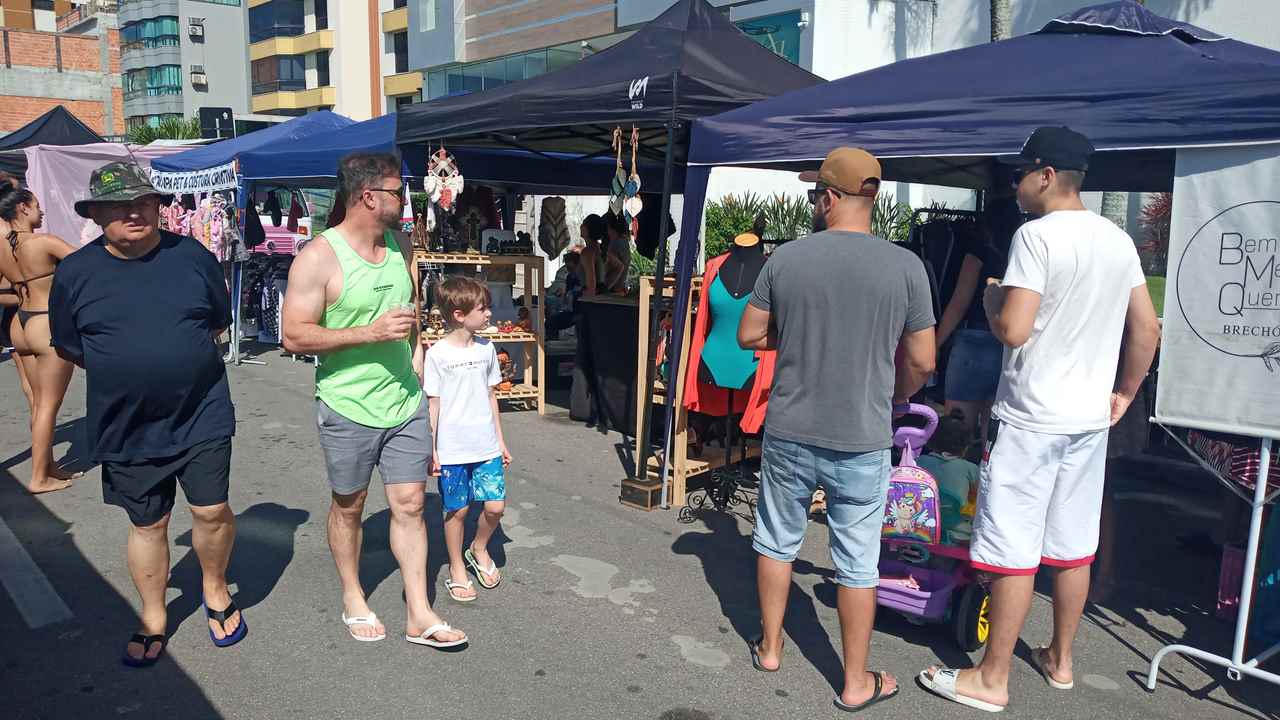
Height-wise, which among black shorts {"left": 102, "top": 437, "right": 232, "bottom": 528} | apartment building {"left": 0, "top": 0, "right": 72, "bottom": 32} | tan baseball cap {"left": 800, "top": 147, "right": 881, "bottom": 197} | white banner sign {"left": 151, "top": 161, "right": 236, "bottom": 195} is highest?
apartment building {"left": 0, "top": 0, "right": 72, "bottom": 32}

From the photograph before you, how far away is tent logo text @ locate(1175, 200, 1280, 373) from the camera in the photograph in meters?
3.60

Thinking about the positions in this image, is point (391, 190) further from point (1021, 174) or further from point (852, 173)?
point (1021, 174)

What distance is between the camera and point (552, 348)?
36.9 ft

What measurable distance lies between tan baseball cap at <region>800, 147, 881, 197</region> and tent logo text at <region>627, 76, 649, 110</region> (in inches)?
110

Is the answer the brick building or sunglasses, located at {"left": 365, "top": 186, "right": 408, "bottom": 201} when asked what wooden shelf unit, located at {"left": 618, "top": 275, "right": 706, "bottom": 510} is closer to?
sunglasses, located at {"left": 365, "top": 186, "right": 408, "bottom": 201}

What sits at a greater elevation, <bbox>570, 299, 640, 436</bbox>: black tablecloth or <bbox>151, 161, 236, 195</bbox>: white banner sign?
<bbox>151, 161, 236, 195</bbox>: white banner sign

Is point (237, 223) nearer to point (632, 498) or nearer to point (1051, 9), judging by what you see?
point (632, 498)

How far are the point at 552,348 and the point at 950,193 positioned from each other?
10.2m

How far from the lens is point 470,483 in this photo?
4.38 m

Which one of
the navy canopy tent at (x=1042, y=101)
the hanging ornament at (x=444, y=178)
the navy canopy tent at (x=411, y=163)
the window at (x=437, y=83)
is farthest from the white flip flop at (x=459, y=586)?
the window at (x=437, y=83)

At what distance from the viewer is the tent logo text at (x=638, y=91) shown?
596 cm

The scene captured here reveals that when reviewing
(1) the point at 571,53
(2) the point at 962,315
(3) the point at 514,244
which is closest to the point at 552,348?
(3) the point at 514,244

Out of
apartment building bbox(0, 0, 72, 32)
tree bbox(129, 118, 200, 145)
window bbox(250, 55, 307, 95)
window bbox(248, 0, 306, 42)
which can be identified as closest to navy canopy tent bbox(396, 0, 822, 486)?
tree bbox(129, 118, 200, 145)

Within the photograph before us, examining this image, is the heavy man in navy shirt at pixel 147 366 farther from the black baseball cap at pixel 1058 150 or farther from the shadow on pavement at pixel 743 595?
the black baseball cap at pixel 1058 150
